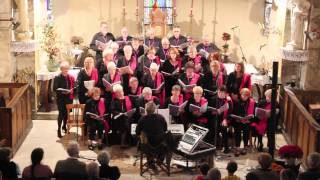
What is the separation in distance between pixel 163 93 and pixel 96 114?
157cm

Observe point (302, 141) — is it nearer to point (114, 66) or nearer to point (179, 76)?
point (179, 76)

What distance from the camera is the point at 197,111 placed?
11.4 meters

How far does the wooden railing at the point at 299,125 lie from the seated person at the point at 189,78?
6.31 feet

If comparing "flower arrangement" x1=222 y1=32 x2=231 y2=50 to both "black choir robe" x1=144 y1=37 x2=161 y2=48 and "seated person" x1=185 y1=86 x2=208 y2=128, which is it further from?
"seated person" x1=185 y1=86 x2=208 y2=128

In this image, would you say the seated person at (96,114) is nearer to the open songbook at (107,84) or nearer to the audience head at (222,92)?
the open songbook at (107,84)

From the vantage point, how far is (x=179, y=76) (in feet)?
42.5

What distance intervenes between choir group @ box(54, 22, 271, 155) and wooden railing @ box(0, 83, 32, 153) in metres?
0.71

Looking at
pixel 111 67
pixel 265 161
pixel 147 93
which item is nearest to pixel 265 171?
pixel 265 161

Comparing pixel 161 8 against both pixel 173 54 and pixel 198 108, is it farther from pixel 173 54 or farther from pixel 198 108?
pixel 198 108

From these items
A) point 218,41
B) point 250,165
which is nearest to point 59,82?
point 250,165

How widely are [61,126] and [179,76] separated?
8.84 ft

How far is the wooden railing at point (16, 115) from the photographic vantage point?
11.2m

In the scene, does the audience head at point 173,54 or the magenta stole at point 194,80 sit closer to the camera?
the magenta stole at point 194,80

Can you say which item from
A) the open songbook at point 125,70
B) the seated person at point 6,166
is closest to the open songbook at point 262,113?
the open songbook at point 125,70
